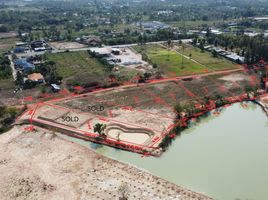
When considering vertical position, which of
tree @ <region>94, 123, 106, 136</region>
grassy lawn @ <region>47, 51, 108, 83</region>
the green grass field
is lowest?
the green grass field

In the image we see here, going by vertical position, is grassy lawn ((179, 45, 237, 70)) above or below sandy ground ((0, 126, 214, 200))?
below

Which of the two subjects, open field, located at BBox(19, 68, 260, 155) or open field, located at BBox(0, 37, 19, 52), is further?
open field, located at BBox(0, 37, 19, 52)

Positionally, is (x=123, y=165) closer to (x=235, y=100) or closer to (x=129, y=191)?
(x=129, y=191)

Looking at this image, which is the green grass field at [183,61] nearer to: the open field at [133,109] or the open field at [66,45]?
the open field at [133,109]

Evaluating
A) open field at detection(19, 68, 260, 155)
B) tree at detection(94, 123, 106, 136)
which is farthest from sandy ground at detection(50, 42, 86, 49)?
tree at detection(94, 123, 106, 136)

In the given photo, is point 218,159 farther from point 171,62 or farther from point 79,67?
point 79,67

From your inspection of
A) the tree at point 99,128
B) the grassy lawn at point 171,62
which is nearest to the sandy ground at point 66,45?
the grassy lawn at point 171,62

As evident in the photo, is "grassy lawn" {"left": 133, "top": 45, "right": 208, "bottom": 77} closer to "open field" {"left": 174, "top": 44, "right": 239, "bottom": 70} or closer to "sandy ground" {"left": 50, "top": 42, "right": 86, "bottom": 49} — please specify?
"open field" {"left": 174, "top": 44, "right": 239, "bottom": 70}
